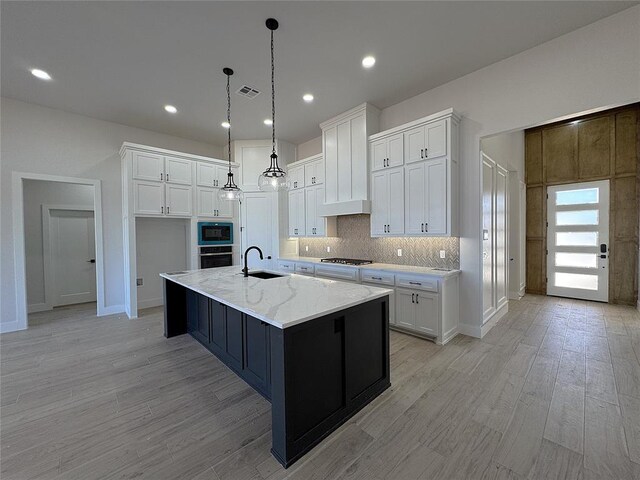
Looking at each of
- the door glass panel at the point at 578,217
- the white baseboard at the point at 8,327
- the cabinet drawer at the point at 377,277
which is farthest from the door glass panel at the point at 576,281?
the white baseboard at the point at 8,327

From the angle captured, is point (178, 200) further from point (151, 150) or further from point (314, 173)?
point (314, 173)

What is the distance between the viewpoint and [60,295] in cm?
523

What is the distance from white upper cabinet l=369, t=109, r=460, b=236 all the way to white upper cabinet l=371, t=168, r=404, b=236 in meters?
0.01

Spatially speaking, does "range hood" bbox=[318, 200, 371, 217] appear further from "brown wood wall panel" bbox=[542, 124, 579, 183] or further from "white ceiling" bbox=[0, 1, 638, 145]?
A: "brown wood wall panel" bbox=[542, 124, 579, 183]

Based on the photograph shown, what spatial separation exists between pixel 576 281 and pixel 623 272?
656 millimetres

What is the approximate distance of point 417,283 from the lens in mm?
3410

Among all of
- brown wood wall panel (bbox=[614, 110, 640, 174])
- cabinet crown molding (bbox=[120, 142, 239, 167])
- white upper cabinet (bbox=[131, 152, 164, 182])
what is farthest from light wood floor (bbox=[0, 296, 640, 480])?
brown wood wall panel (bbox=[614, 110, 640, 174])

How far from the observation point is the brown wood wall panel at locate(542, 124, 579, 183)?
528cm

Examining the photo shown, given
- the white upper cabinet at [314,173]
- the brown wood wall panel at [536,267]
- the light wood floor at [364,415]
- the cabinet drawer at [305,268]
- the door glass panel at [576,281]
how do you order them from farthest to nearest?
the brown wood wall panel at [536,267]
the white upper cabinet at [314,173]
the door glass panel at [576,281]
the cabinet drawer at [305,268]
the light wood floor at [364,415]

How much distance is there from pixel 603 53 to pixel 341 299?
3487 mm

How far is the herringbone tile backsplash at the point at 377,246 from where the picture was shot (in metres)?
3.78

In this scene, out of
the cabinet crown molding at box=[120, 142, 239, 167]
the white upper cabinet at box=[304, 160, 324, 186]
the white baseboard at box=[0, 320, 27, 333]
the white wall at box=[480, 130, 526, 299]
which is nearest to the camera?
the white baseboard at box=[0, 320, 27, 333]

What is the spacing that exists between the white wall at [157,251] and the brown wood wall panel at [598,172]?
23.9 ft

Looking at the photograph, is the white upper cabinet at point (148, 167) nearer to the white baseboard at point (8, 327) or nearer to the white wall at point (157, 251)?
the white wall at point (157, 251)
